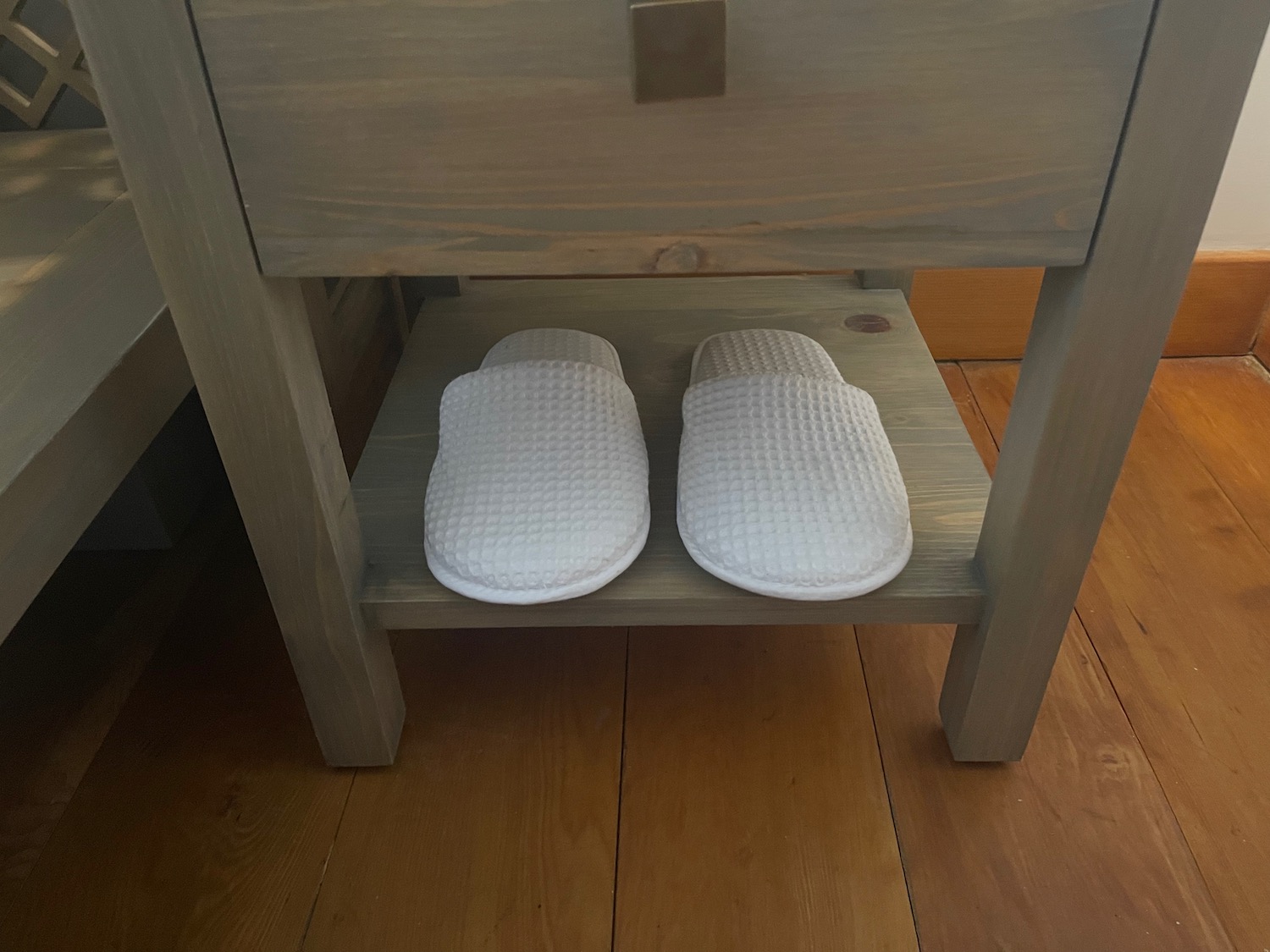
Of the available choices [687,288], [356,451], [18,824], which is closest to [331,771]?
[18,824]

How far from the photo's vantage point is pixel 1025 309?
3.40ft

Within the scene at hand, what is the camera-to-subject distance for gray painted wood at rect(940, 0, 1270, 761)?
14.4 inches

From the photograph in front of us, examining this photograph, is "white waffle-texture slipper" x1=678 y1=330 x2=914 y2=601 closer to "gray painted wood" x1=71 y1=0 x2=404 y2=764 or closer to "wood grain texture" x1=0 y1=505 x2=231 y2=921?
"gray painted wood" x1=71 y1=0 x2=404 y2=764

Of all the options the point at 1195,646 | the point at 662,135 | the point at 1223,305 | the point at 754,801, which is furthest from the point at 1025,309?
the point at 662,135

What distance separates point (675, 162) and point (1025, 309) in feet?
2.50

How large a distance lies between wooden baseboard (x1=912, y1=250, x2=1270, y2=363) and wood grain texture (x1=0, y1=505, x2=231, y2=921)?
767mm

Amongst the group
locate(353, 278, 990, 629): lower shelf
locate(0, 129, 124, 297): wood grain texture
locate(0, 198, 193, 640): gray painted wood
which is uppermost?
locate(0, 129, 124, 297): wood grain texture

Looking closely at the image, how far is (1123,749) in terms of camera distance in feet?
2.15

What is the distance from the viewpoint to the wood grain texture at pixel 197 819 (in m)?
0.57

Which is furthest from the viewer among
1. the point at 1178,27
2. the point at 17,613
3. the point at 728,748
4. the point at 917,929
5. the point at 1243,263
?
the point at 1243,263

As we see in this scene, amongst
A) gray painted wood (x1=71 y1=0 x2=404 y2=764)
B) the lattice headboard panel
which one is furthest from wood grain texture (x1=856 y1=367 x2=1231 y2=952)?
the lattice headboard panel

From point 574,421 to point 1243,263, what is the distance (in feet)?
2.62

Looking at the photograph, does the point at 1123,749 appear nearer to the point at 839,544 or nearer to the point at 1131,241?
the point at 839,544

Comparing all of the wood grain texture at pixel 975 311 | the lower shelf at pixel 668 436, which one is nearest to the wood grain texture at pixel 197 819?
the lower shelf at pixel 668 436
